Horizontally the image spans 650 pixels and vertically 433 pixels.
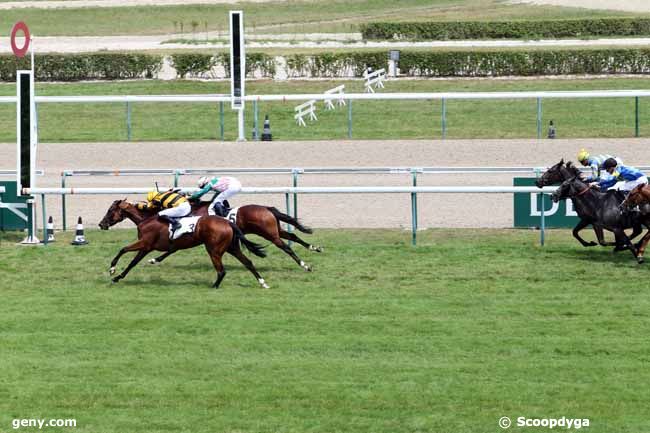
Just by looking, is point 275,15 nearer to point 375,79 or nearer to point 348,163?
point 375,79

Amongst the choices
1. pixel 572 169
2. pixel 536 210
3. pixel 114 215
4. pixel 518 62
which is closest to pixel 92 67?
pixel 518 62

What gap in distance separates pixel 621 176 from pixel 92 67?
1994cm

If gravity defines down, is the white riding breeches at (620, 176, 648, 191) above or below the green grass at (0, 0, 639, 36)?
below

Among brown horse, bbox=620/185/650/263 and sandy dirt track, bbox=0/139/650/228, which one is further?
sandy dirt track, bbox=0/139/650/228

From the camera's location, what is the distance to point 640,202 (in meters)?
14.9

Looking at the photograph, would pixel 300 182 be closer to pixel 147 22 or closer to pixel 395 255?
pixel 395 255

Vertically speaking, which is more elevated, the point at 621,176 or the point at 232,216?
the point at 621,176

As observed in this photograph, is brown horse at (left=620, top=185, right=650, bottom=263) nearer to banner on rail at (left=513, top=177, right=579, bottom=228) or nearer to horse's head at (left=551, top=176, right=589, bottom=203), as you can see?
horse's head at (left=551, top=176, right=589, bottom=203)

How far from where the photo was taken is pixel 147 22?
50.4 meters

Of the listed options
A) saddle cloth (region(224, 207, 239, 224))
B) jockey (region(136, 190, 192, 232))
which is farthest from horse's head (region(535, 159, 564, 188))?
jockey (region(136, 190, 192, 232))

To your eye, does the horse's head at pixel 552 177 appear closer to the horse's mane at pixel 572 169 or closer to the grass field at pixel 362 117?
the horse's mane at pixel 572 169

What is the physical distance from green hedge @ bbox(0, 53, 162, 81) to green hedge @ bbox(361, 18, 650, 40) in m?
11.2

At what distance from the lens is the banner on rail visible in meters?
17.5

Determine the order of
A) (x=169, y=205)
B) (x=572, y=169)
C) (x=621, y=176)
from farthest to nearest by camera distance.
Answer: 1. (x=572, y=169)
2. (x=621, y=176)
3. (x=169, y=205)
